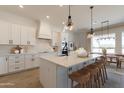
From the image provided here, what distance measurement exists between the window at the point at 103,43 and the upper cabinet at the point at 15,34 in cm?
499

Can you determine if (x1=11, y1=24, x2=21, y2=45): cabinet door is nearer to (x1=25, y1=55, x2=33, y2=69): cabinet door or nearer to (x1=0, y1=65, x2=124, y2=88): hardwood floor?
(x1=25, y1=55, x2=33, y2=69): cabinet door

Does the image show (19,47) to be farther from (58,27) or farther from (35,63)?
(58,27)

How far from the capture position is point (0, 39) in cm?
417

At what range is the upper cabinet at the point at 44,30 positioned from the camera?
5.89 metres

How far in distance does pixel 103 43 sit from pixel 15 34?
21.6ft

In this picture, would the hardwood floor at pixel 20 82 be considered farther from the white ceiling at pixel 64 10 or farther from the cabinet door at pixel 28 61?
the white ceiling at pixel 64 10

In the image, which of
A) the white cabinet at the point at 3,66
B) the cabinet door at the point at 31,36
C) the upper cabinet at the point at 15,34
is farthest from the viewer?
the cabinet door at the point at 31,36

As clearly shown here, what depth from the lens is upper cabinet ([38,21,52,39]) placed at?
19.3 ft

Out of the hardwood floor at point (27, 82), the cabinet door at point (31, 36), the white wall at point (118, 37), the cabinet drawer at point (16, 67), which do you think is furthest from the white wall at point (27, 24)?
the white wall at point (118, 37)

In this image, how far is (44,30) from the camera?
6070 millimetres

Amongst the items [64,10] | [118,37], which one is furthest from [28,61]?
[118,37]

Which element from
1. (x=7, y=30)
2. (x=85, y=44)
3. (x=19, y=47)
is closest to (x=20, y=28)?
(x=7, y=30)

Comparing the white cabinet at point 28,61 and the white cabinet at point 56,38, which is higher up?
the white cabinet at point 56,38

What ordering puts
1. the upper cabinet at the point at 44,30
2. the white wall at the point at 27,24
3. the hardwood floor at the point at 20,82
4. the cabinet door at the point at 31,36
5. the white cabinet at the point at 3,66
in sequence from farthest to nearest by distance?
the upper cabinet at the point at 44,30, the cabinet door at the point at 31,36, the white wall at the point at 27,24, the white cabinet at the point at 3,66, the hardwood floor at the point at 20,82
